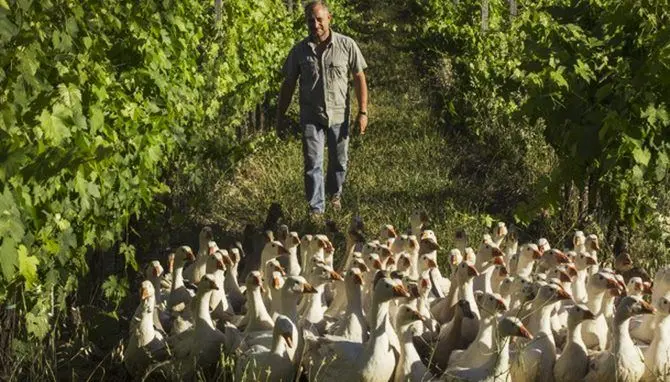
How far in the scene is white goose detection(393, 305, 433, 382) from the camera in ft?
16.4

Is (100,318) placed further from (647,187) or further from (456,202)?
(456,202)

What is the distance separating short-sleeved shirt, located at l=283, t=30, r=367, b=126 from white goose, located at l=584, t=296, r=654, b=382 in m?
4.65

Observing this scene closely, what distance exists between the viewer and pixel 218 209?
32.2ft

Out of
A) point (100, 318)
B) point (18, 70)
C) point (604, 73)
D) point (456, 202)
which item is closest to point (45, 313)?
point (100, 318)

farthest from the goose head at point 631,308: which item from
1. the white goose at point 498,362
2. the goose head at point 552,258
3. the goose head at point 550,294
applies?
the goose head at point 552,258

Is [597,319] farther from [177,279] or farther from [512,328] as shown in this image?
[177,279]

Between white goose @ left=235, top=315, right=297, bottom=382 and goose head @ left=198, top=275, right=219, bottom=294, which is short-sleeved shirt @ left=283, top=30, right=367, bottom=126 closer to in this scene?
goose head @ left=198, top=275, right=219, bottom=294

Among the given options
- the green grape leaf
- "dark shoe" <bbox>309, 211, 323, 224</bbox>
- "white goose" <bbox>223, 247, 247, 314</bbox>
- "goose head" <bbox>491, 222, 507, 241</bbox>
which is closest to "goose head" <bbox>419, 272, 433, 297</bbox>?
"white goose" <bbox>223, 247, 247, 314</bbox>

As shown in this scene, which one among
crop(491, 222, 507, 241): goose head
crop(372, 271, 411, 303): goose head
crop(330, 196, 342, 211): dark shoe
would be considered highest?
crop(372, 271, 411, 303): goose head

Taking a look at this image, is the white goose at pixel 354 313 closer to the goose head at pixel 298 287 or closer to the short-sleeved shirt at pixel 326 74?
the goose head at pixel 298 287

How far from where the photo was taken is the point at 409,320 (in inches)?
200

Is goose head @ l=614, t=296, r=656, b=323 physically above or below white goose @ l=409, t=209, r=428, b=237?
above

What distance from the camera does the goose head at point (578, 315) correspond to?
5.03 metres

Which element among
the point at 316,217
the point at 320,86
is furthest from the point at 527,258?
the point at 320,86
